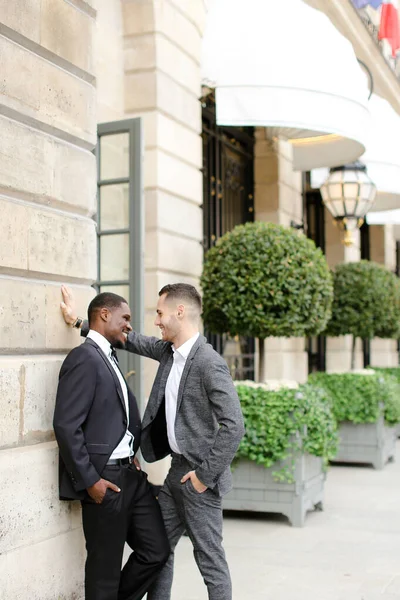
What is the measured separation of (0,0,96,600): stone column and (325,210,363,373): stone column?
11.0 meters

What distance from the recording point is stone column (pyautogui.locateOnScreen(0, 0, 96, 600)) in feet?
12.2

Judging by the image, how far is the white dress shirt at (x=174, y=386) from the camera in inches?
158

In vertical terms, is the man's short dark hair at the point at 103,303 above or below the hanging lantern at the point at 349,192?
below

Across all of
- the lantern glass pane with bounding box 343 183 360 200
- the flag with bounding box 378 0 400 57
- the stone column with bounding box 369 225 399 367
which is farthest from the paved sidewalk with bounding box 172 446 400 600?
the stone column with bounding box 369 225 399 367

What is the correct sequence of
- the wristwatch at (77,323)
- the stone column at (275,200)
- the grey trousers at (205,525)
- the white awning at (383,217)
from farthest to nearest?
the white awning at (383,217), the stone column at (275,200), the wristwatch at (77,323), the grey trousers at (205,525)

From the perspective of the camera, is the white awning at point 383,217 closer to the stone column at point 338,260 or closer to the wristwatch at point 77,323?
the stone column at point 338,260

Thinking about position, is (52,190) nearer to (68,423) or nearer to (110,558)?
(68,423)

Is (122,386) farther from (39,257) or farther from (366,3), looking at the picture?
(366,3)

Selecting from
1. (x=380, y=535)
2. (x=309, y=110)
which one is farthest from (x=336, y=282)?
(x=380, y=535)

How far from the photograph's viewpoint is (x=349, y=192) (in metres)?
11.2

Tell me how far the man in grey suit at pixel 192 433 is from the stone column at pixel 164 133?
340 centimetres

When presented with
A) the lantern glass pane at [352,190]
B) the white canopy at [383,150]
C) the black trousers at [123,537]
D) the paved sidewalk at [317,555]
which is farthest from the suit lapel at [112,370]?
the white canopy at [383,150]

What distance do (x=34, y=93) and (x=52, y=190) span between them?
48 centimetres

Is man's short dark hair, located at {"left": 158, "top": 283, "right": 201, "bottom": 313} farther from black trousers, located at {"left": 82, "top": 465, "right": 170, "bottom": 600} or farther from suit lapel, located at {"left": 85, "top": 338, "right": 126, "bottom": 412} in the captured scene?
black trousers, located at {"left": 82, "top": 465, "right": 170, "bottom": 600}
